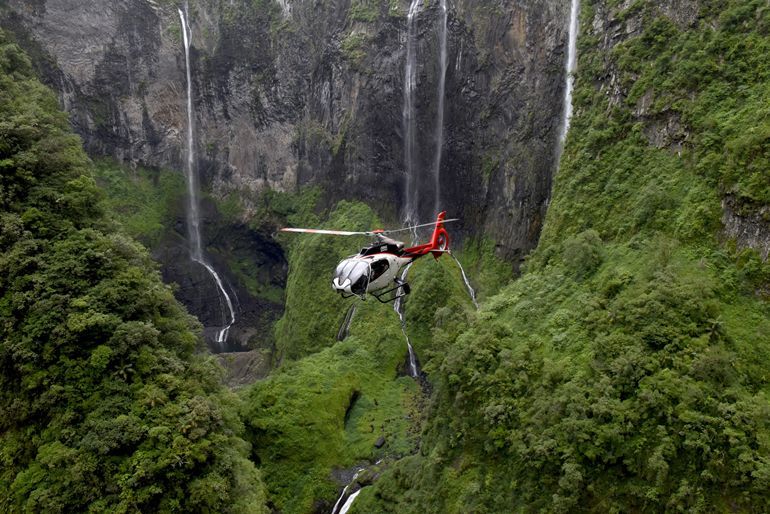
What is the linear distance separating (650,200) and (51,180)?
2016cm

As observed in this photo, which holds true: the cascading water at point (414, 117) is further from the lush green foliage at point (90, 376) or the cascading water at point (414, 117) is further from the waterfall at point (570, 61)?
the lush green foliage at point (90, 376)

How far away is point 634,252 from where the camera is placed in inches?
638

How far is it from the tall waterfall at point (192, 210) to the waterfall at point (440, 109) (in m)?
17.7

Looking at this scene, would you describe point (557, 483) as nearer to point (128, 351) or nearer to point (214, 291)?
point (128, 351)

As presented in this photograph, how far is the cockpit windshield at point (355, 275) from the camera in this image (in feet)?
38.7

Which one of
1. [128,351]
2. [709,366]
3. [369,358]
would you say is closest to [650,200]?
[709,366]

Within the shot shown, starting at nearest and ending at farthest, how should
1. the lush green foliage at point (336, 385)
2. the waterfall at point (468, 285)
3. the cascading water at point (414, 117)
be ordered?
the lush green foliage at point (336, 385), the waterfall at point (468, 285), the cascading water at point (414, 117)

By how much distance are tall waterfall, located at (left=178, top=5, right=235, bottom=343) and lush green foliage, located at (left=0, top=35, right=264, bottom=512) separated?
69.3 feet

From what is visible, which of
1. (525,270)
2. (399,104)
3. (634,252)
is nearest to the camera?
(634,252)

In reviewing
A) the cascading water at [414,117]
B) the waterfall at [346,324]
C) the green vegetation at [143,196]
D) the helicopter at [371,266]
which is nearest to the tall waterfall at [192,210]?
the green vegetation at [143,196]

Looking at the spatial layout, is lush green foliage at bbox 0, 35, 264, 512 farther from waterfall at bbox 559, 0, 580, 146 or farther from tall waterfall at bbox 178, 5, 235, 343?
tall waterfall at bbox 178, 5, 235, 343

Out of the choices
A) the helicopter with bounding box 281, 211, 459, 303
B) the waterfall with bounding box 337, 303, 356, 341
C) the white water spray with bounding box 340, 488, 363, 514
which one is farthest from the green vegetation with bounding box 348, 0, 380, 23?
the white water spray with bounding box 340, 488, 363, 514

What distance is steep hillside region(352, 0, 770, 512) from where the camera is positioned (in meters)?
11.3

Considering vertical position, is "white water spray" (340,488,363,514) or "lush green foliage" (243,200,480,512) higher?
"lush green foliage" (243,200,480,512)
